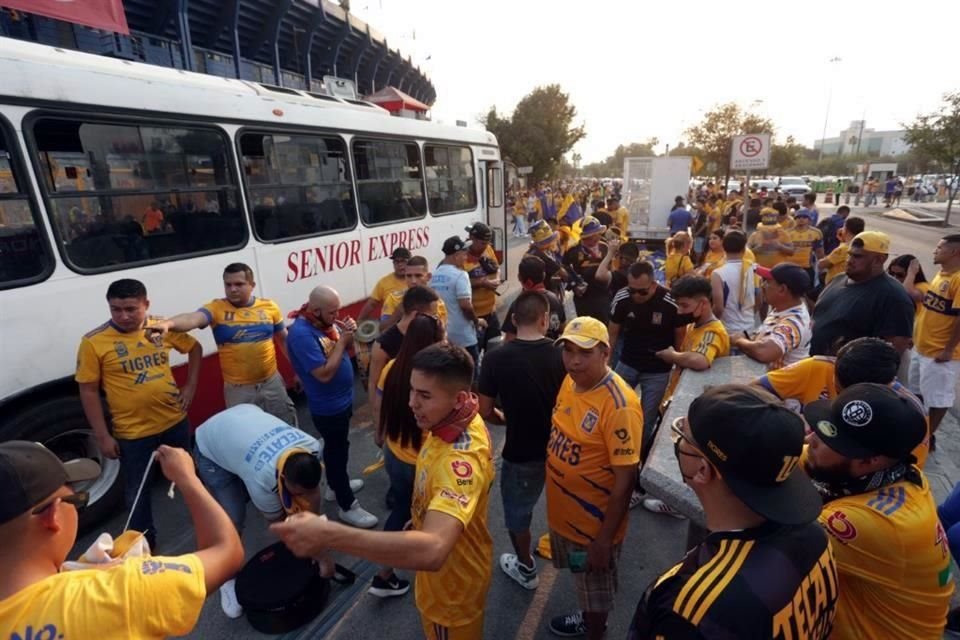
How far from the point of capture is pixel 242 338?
3945 mm

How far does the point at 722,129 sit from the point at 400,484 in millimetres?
31018

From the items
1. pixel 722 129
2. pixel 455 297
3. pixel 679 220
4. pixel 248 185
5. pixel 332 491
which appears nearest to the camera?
pixel 332 491

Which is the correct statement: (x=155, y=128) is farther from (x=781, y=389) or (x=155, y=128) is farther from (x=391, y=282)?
(x=781, y=389)

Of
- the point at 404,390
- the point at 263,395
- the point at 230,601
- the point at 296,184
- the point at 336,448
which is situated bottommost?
the point at 230,601

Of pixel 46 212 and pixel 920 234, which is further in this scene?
pixel 920 234

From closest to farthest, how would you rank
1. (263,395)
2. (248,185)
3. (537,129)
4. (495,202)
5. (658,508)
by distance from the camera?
1. (658,508)
2. (263,395)
3. (248,185)
4. (495,202)
5. (537,129)

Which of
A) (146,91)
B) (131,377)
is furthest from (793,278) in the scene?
(146,91)

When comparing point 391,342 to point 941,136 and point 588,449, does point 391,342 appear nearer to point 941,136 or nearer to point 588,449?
point 588,449

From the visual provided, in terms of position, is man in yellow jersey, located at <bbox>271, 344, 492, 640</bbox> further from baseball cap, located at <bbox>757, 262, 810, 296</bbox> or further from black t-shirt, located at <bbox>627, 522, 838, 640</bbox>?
baseball cap, located at <bbox>757, 262, 810, 296</bbox>

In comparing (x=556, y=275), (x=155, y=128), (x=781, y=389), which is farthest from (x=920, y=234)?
(x=155, y=128)

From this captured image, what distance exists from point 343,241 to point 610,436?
4698mm

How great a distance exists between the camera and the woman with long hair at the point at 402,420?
2.77 m

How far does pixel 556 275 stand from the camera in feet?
22.4

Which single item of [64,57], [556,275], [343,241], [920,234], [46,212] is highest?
[64,57]
